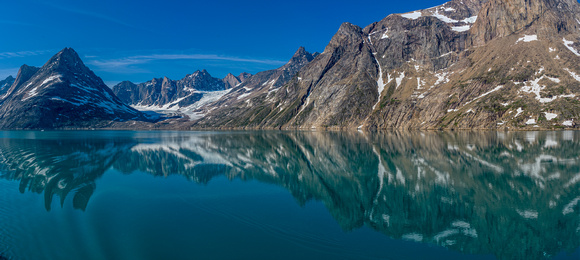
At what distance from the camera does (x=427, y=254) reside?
1739 centimetres

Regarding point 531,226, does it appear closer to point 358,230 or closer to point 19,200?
point 358,230

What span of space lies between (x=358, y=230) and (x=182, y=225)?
12.9 m

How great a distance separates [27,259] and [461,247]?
25.1 meters

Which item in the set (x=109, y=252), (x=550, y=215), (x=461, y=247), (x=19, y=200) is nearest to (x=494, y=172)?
(x=550, y=215)

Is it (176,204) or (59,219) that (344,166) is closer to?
(176,204)

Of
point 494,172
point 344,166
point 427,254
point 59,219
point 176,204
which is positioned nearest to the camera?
point 427,254

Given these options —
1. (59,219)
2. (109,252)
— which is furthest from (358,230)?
(59,219)

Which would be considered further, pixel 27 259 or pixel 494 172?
pixel 494 172

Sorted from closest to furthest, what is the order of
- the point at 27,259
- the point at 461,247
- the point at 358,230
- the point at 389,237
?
the point at 27,259 → the point at 461,247 → the point at 389,237 → the point at 358,230

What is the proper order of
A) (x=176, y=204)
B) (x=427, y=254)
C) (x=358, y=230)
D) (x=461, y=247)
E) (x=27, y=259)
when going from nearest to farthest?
1. (x=27, y=259)
2. (x=427, y=254)
3. (x=461, y=247)
4. (x=358, y=230)
5. (x=176, y=204)

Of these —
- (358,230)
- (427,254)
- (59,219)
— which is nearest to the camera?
(427,254)

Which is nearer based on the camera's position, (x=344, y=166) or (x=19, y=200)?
(x=19, y=200)

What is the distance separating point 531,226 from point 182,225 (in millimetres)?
25522

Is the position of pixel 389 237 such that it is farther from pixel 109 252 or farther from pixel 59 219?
pixel 59 219
